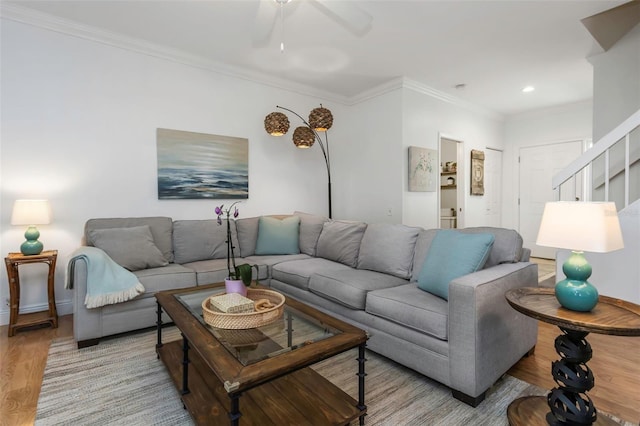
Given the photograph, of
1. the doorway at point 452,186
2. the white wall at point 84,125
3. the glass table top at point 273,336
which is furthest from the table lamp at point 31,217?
the doorway at point 452,186

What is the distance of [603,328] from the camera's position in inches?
50.1

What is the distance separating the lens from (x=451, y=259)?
6.75 feet

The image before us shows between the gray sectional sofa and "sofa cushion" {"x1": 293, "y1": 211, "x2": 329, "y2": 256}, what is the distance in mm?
12

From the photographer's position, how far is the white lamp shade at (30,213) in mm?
2625

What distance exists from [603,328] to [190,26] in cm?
362

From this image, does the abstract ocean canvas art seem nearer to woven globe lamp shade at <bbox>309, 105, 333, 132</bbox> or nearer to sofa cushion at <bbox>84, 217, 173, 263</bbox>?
sofa cushion at <bbox>84, 217, 173, 263</bbox>

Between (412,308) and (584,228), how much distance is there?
934 mm

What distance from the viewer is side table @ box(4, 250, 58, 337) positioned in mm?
2594

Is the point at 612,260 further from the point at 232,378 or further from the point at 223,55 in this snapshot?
the point at 223,55

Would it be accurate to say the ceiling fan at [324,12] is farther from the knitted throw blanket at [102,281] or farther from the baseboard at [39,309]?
the baseboard at [39,309]

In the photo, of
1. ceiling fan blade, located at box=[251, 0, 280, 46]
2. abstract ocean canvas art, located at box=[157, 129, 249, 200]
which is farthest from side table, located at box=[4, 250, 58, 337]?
ceiling fan blade, located at box=[251, 0, 280, 46]

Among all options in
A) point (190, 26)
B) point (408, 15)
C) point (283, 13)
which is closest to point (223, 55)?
point (190, 26)

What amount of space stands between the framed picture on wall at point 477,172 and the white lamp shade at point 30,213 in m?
5.56

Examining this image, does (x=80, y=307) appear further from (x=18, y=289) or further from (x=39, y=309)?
(x=39, y=309)
